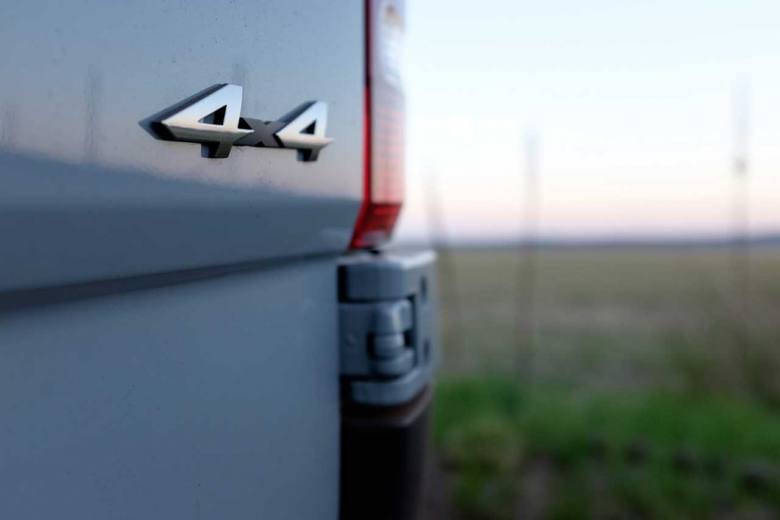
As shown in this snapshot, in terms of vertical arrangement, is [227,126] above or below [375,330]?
above

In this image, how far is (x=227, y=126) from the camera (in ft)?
3.53

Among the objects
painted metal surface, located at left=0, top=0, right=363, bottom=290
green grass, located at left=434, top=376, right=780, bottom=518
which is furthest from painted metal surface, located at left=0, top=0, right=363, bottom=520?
green grass, located at left=434, top=376, right=780, bottom=518

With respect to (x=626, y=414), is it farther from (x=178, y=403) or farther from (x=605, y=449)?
(x=178, y=403)

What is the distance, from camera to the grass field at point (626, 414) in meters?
4.23

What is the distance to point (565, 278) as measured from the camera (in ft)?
78.1

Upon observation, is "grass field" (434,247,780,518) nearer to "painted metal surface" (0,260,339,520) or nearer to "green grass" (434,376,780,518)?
"green grass" (434,376,780,518)

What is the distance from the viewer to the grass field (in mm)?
4230

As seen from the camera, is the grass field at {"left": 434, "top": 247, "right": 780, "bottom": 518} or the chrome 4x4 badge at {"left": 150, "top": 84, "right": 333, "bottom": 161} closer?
the chrome 4x4 badge at {"left": 150, "top": 84, "right": 333, "bottom": 161}

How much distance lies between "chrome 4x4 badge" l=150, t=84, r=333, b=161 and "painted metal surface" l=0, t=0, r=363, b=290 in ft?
0.04

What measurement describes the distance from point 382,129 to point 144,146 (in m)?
0.67

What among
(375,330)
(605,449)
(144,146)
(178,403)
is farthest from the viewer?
(605,449)

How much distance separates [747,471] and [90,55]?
4.23 meters

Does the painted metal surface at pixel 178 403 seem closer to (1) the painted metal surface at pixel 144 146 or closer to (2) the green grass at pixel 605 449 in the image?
(1) the painted metal surface at pixel 144 146

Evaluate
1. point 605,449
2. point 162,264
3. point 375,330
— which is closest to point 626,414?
point 605,449
